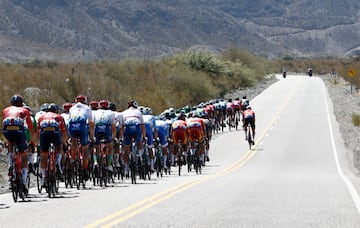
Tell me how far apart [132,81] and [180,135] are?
103 ft

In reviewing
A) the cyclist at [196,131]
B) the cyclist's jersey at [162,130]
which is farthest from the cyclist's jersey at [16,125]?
the cyclist at [196,131]

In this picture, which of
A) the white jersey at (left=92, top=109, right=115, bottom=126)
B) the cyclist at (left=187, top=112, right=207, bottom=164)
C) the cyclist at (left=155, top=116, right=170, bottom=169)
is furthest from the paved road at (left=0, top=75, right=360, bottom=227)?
the cyclist at (left=155, top=116, right=170, bottom=169)

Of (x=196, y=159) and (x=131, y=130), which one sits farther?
(x=196, y=159)

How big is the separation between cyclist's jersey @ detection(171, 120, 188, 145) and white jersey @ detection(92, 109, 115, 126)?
17.3 ft

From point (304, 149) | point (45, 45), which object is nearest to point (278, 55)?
point (45, 45)

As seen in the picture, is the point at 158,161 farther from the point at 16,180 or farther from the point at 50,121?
the point at 16,180

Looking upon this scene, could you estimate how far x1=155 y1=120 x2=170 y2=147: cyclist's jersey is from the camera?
75.0ft

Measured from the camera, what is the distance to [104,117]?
59.4 feet

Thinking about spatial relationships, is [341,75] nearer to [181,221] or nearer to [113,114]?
[113,114]

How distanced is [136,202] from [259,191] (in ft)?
11.6

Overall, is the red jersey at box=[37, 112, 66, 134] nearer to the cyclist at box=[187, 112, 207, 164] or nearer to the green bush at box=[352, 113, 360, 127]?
the cyclist at box=[187, 112, 207, 164]

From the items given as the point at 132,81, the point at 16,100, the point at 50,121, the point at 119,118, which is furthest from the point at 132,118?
the point at 132,81

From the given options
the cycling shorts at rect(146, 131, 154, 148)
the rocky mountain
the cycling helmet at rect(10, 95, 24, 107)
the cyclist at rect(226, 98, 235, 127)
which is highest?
the rocky mountain

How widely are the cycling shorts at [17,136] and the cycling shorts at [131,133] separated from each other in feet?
17.7
